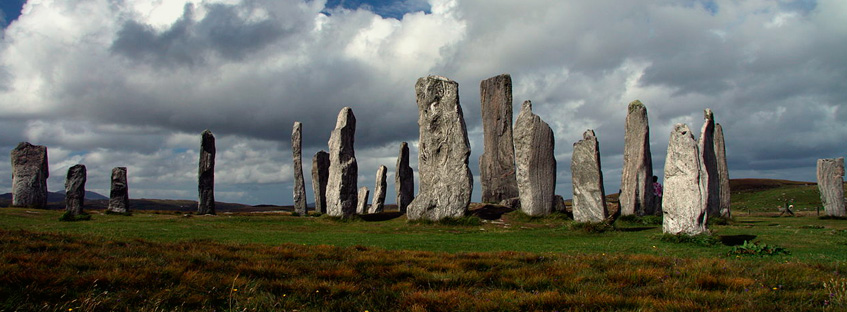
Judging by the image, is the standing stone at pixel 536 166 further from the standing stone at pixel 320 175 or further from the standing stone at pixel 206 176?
the standing stone at pixel 206 176

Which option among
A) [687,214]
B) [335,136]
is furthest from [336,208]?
[687,214]

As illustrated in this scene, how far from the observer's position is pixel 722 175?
2436cm

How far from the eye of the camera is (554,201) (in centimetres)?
2062

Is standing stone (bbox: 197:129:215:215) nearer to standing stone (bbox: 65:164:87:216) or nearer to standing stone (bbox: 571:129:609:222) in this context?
standing stone (bbox: 65:164:87:216)

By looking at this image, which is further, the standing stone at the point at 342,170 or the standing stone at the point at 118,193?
the standing stone at the point at 118,193

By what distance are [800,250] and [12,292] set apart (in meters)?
13.4

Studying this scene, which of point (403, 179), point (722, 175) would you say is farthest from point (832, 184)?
point (403, 179)

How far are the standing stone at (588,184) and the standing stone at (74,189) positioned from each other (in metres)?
24.5

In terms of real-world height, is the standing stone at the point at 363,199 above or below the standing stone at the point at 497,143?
below

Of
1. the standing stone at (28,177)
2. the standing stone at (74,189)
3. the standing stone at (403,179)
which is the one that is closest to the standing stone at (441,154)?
the standing stone at (403,179)

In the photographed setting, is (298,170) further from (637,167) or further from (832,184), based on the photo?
(832,184)

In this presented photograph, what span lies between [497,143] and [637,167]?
25.4 ft

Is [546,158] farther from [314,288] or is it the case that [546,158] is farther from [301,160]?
[301,160]

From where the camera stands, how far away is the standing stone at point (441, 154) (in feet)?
63.7
